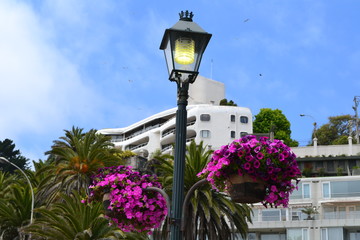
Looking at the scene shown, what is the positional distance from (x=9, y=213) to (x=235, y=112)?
5716 cm

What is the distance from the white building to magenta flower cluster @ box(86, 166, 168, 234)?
72.7m

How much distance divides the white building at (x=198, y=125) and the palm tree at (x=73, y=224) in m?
44.3

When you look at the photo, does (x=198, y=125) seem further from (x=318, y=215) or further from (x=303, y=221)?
(x=303, y=221)

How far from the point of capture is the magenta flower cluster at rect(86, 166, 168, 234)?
11875 mm

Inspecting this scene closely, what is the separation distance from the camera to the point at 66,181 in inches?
1746

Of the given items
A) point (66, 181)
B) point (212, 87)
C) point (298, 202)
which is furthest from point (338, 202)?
point (212, 87)

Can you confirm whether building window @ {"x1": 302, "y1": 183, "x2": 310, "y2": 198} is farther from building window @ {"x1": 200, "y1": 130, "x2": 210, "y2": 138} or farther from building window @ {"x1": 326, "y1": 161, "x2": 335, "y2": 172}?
building window @ {"x1": 200, "y1": 130, "x2": 210, "y2": 138}

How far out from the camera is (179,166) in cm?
1002

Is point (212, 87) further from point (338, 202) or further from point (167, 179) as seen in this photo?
point (167, 179)

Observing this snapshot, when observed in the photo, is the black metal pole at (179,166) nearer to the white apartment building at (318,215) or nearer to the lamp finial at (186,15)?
the lamp finial at (186,15)

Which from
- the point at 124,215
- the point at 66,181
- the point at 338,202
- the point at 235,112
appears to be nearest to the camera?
the point at 124,215

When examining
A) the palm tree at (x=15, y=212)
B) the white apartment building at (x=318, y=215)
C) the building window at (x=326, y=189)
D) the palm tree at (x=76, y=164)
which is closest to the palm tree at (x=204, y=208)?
the palm tree at (x=76, y=164)

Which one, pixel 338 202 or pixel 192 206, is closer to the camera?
pixel 192 206

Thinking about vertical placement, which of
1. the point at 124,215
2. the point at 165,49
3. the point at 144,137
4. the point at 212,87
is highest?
the point at 212,87
